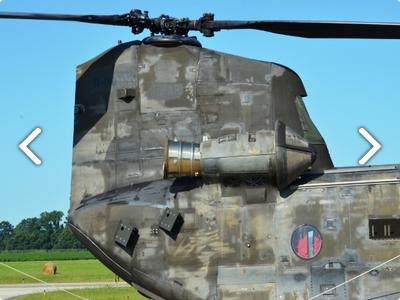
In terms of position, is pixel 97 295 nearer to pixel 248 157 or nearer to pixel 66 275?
pixel 66 275

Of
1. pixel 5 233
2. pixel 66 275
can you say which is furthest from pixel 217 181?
pixel 5 233

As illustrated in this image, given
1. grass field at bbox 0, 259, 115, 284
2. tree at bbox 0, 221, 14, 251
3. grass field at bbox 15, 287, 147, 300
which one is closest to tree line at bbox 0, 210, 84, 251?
tree at bbox 0, 221, 14, 251

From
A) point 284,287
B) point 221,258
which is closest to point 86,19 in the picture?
point 221,258

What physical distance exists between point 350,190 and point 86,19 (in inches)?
159

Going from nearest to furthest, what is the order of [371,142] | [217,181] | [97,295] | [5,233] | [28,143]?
1. [217,181]
2. [28,143]
3. [371,142]
4. [97,295]
5. [5,233]

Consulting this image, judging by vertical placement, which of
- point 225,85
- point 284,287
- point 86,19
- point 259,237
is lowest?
point 284,287

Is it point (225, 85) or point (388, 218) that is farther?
point (225, 85)

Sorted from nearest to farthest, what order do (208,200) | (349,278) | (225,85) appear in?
(349,278)
(208,200)
(225,85)

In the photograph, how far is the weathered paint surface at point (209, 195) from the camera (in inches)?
308

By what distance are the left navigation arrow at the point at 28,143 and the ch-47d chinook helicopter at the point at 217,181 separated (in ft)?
2.88

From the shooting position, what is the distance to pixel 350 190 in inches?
311

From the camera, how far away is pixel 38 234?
161 metres

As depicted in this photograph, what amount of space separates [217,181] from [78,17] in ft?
9.15

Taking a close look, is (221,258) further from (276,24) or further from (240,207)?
(276,24)
